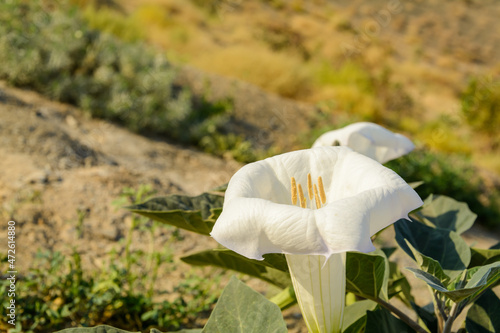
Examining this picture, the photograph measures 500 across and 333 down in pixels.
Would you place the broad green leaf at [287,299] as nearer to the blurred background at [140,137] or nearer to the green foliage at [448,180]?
the blurred background at [140,137]

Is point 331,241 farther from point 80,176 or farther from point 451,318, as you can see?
point 80,176

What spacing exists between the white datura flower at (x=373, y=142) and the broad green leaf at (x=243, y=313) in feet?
2.05

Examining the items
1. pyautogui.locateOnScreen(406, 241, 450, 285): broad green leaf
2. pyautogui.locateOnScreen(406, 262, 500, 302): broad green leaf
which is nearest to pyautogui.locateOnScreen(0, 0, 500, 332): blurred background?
pyautogui.locateOnScreen(406, 241, 450, 285): broad green leaf

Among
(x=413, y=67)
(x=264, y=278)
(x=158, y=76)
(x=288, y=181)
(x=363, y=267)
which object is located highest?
(x=288, y=181)

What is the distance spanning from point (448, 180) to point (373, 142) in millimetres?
3965

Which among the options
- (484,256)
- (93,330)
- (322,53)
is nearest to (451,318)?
(484,256)

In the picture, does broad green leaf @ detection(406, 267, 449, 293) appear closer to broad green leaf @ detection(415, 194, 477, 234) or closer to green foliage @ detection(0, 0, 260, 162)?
Answer: broad green leaf @ detection(415, 194, 477, 234)

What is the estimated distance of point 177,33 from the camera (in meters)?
10.3

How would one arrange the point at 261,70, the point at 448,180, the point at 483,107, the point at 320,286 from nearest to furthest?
the point at 320,286 < the point at 448,180 < the point at 261,70 < the point at 483,107

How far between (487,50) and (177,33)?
1648 cm

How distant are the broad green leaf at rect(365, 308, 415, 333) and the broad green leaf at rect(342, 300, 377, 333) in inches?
1.9

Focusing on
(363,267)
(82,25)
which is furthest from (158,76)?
(363,267)

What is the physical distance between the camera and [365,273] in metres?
1.14

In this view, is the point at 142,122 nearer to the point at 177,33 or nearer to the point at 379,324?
the point at 379,324
